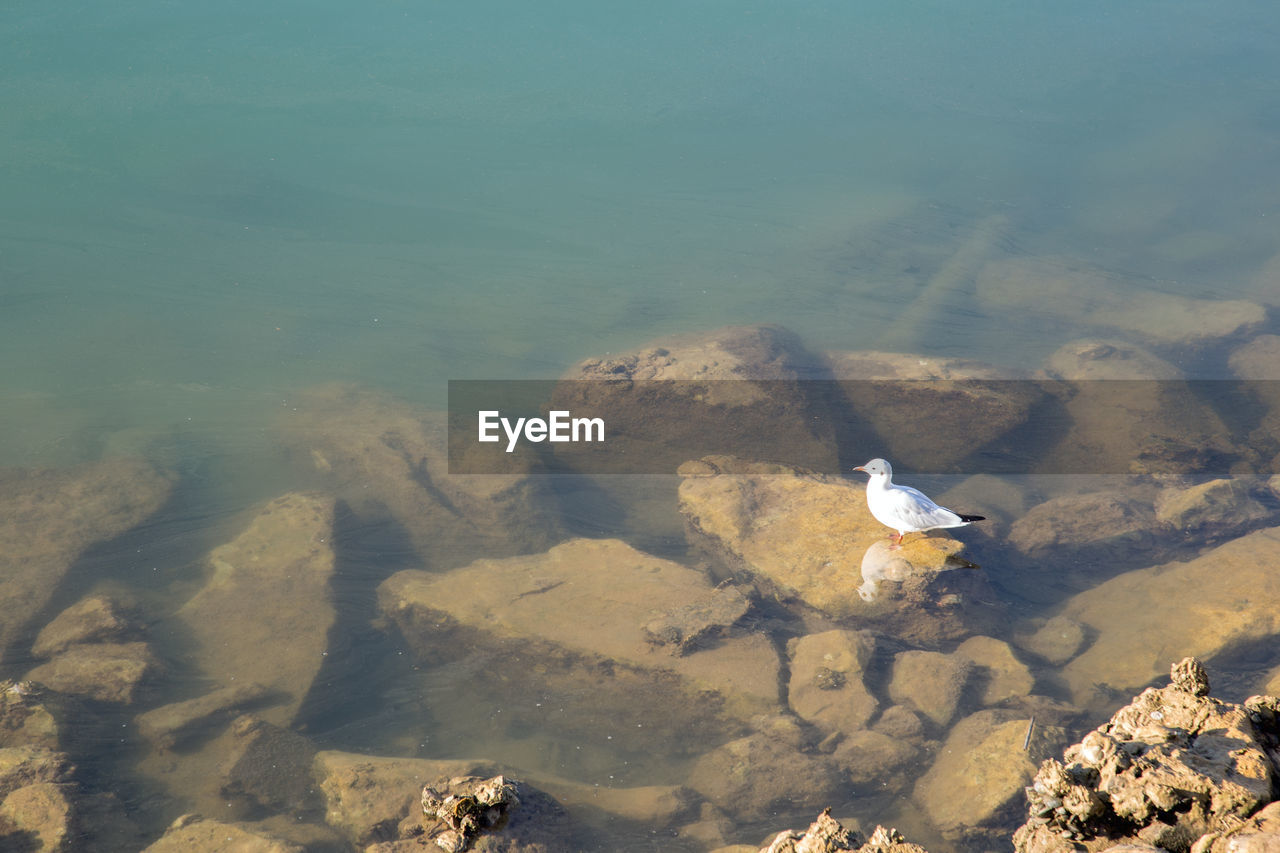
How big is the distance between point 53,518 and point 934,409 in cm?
600

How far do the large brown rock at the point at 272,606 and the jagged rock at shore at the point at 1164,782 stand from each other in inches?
130

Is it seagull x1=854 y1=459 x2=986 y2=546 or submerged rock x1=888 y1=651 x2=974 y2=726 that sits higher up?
seagull x1=854 y1=459 x2=986 y2=546

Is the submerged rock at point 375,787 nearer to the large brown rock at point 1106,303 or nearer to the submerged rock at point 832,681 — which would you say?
the submerged rock at point 832,681

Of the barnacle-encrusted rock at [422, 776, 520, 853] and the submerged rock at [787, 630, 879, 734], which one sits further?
the submerged rock at [787, 630, 879, 734]

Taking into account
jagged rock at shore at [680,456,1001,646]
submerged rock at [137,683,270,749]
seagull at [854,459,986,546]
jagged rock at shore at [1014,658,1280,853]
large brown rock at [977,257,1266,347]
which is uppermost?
jagged rock at shore at [1014,658,1280,853]

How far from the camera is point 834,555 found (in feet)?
14.5

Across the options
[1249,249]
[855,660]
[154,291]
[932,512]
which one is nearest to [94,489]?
[154,291]

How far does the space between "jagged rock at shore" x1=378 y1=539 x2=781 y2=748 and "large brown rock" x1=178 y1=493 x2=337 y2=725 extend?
442mm

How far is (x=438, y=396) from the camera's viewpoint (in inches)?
267

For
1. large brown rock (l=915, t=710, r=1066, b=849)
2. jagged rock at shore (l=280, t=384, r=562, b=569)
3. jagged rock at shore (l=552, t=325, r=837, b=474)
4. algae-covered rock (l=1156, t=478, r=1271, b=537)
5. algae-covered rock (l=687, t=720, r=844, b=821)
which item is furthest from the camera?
jagged rock at shore (l=552, t=325, r=837, b=474)

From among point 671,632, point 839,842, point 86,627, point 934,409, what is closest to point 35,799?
point 86,627

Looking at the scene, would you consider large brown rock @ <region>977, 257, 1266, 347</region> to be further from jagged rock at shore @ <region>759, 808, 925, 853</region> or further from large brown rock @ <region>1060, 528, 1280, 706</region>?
jagged rock at shore @ <region>759, 808, 925, 853</region>

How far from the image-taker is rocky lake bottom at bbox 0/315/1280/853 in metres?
2.99

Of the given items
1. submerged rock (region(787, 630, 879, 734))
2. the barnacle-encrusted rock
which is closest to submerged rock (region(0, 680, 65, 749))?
the barnacle-encrusted rock
